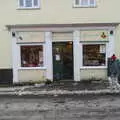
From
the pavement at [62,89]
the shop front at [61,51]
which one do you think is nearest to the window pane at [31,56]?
the shop front at [61,51]

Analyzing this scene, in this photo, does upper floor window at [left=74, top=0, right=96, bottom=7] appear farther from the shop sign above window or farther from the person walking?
the person walking

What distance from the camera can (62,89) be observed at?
63.6 feet

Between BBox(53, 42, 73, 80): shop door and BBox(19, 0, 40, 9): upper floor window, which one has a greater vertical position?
BBox(19, 0, 40, 9): upper floor window

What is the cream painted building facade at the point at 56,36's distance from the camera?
72.1ft

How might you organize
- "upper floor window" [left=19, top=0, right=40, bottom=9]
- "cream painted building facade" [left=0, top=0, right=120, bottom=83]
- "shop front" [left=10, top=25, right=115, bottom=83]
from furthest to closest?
1. "upper floor window" [left=19, top=0, right=40, bottom=9]
2. "shop front" [left=10, top=25, right=115, bottom=83]
3. "cream painted building facade" [left=0, top=0, right=120, bottom=83]

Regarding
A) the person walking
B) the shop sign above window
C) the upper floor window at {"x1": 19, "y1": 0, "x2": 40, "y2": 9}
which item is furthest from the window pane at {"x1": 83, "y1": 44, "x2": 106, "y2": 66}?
the upper floor window at {"x1": 19, "y1": 0, "x2": 40, "y2": 9}

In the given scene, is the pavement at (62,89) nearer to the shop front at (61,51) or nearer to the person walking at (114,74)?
the person walking at (114,74)

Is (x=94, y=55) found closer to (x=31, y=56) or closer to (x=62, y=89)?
(x=31, y=56)

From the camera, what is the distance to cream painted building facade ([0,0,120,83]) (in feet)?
72.1

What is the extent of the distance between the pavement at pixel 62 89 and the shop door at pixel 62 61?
865mm

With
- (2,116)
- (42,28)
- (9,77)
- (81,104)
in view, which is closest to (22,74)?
(9,77)

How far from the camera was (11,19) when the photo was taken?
22.2 m

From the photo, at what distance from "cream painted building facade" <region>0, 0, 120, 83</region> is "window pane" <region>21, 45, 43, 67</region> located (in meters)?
0.06

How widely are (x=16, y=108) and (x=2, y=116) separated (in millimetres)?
1624
